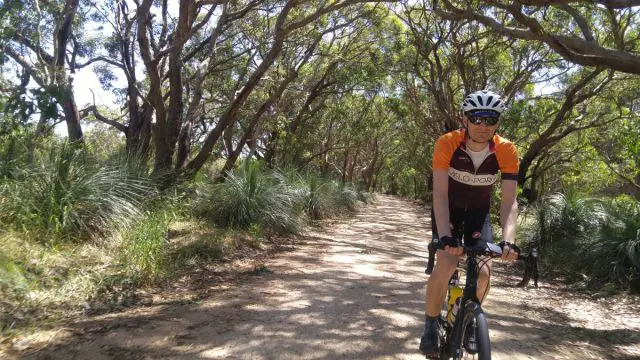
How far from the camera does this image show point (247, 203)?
985 centimetres

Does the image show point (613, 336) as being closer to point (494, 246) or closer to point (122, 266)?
point (494, 246)

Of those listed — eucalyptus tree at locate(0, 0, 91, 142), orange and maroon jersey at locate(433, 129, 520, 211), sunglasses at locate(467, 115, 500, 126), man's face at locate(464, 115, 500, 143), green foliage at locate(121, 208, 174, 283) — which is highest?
eucalyptus tree at locate(0, 0, 91, 142)

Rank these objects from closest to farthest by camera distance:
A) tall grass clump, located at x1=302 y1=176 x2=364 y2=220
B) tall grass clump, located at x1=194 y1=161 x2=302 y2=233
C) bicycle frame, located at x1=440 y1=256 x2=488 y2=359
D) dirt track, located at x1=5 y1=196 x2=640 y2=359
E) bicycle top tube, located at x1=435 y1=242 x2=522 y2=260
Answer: bicycle top tube, located at x1=435 y1=242 x2=522 y2=260, bicycle frame, located at x1=440 y1=256 x2=488 y2=359, dirt track, located at x1=5 y1=196 x2=640 y2=359, tall grass clump, located at x1=194 y1=161 x2=302 y2=233, tall grass clump, located at x1=302 y1=176 x2=364 y2=220

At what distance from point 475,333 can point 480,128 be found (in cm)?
138

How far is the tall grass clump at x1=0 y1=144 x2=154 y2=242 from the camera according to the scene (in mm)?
5840

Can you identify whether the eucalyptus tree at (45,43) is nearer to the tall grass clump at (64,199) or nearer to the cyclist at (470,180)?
the tall grass clump at (64,199)

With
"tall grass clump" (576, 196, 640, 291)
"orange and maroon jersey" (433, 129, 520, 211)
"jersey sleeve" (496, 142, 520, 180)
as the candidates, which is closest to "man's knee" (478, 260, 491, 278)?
"orange and maroon jersey" (433, 129, 520, 211)

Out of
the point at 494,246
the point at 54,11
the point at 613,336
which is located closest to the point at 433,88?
the point at 54,11

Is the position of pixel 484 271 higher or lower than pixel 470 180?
lower

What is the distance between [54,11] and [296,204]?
710 centimetres

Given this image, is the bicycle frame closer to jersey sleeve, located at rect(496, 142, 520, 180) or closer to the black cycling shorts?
the black cycling shorts

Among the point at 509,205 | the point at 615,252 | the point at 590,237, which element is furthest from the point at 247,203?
the point at 509,205

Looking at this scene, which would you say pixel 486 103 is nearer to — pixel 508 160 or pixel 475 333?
pixel 508 160

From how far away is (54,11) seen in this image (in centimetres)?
1112
